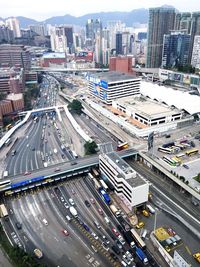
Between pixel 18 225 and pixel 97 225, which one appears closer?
pixel 97 225

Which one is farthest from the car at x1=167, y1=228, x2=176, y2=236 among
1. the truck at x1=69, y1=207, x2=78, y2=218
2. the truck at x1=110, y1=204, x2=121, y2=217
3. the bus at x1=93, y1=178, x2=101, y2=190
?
the bus at x1=93, y1=178, x2=101, y2=190

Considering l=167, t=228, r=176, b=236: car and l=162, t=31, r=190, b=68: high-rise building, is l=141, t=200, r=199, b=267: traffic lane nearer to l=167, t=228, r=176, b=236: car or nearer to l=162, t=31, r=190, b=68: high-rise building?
l=167, t=228, r=176, b=236: car

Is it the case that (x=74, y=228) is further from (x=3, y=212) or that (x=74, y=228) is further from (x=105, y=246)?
(x=3, y=212)

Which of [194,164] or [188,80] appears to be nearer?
[194,164]

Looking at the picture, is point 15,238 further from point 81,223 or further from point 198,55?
point 198,55

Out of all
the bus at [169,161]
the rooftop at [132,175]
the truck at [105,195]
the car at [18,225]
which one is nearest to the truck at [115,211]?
the truck at [105,195]

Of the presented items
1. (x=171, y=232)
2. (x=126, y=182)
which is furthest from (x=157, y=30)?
(x=171, y=232)

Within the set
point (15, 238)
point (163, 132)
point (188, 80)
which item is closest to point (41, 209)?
point (15, 238)
